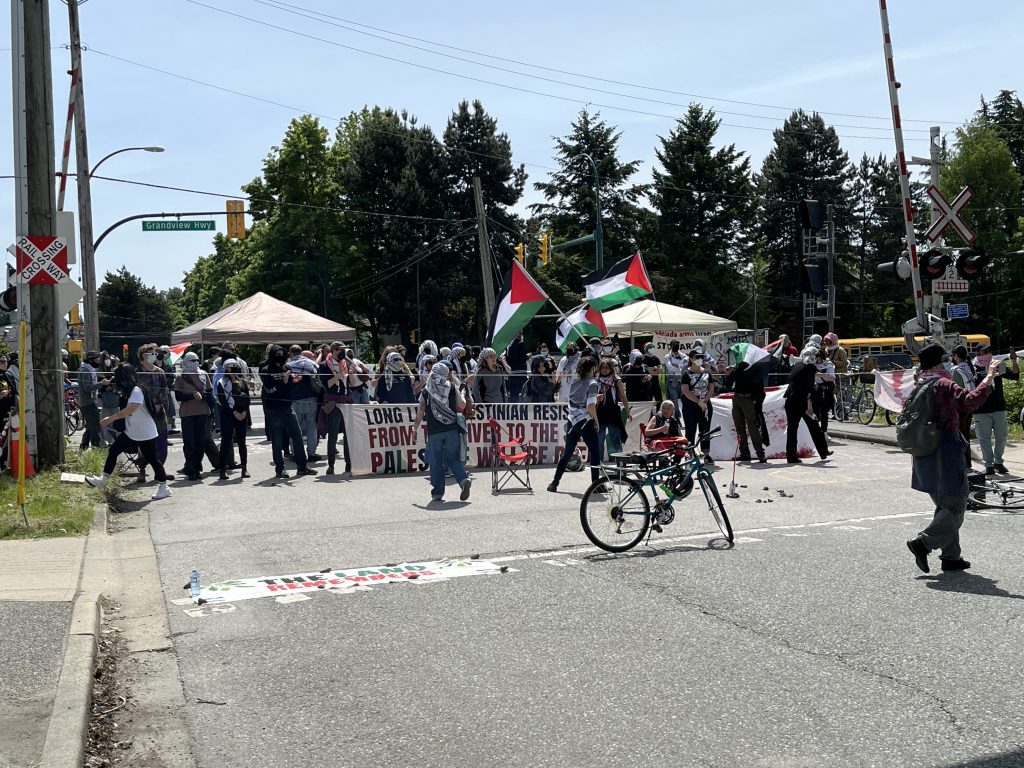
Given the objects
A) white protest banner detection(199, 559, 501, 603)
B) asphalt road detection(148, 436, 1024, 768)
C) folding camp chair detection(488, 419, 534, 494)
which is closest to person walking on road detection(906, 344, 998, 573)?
asphalt road detection(148, 436, 1024, 768)

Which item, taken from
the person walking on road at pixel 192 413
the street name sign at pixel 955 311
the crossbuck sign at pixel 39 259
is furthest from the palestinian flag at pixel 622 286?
the crossbuck sign at pixel 39 259

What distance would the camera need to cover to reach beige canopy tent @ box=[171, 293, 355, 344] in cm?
2666

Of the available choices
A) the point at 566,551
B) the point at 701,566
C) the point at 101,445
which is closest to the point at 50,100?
the point at 101,445

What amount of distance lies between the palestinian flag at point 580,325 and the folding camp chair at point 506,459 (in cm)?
473

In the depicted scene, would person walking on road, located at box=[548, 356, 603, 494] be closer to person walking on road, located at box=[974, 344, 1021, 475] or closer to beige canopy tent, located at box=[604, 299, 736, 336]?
person walking on road, located at box=[974, 344, 1021, 475]

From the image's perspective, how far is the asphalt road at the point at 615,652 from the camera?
180 inches

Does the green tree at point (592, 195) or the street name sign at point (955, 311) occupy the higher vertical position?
the green tree at point (592, 195)

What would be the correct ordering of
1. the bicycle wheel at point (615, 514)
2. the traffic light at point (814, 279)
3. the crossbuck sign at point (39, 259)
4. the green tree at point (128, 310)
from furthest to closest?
the green tree at point (128, 310) → the traffic light at point (814, 279) → the crossbuck sign at point (39, 259) → the bicycle wheel at point (615, 514)

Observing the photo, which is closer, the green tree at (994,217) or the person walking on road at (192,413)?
the person walking on road at (192,413)

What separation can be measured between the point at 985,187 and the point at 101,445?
65407mm

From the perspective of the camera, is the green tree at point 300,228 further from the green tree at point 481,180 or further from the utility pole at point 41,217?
the utility pole at point 41,217

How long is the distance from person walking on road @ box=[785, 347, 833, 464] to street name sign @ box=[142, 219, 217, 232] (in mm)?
18266

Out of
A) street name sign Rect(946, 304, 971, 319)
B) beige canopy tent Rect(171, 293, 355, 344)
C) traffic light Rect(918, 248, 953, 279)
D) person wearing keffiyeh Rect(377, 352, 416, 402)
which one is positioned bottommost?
person wearing keffiyeh Rect(377, 352, 416, 402)

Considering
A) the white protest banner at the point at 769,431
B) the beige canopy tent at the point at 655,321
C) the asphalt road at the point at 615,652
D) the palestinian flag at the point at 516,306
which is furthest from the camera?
the beige canopy tent at the point at 655,321
